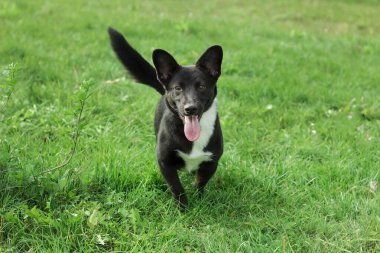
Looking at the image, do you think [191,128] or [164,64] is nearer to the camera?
[191,128]

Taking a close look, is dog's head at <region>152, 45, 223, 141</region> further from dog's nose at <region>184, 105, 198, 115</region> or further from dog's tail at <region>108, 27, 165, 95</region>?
dog's tail at <region>108, 27, 165, 95</region>

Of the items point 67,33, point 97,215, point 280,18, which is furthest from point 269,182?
point 280,18

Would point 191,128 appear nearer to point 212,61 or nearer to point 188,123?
point 188,123

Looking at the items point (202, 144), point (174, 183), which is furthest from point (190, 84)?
point (174, 183)

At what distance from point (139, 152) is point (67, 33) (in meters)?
3.46

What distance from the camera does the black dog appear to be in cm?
275

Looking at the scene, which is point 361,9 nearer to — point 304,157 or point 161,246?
point 304,157

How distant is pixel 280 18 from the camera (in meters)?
8.90

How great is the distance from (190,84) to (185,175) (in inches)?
32.2

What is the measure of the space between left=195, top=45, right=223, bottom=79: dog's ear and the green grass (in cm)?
77

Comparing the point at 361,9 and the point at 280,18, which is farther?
the point at 361,9

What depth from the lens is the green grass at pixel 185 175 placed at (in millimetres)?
2555

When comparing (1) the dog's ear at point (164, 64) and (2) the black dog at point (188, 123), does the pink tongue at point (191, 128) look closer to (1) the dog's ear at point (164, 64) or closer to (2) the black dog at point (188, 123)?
(2) the black dog at point (188, 123)

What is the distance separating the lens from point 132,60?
11.4ft
